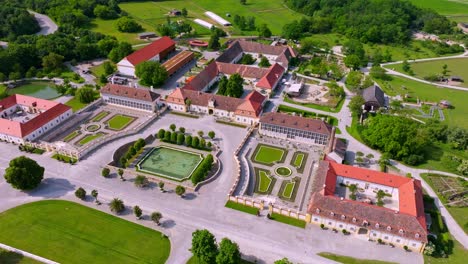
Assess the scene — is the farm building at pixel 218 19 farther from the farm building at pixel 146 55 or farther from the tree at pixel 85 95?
the tree at pixel 85 95

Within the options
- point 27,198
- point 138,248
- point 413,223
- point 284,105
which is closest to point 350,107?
point 284,105

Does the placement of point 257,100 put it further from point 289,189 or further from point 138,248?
point 138,248

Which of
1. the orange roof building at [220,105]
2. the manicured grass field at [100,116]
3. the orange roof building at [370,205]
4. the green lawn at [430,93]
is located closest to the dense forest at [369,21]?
the green lawn at [430,93]

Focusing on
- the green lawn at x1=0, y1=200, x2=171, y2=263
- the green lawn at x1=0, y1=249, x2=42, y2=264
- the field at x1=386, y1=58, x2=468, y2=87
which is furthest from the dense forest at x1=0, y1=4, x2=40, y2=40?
the field at x1=386, y1=58, x2=468, y2=87

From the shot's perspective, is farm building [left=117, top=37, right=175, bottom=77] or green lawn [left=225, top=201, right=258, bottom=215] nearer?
green lawn [left=225, top=201, right=258, bottom=215]

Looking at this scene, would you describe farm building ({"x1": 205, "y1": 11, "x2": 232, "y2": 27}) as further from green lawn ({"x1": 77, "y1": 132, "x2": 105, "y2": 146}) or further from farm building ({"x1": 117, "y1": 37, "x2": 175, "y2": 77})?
green lawn ({"x1": 77, "y1": 132, "x2": 105, "y2": 146})

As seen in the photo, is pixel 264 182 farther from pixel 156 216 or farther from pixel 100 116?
pixel 100 116
